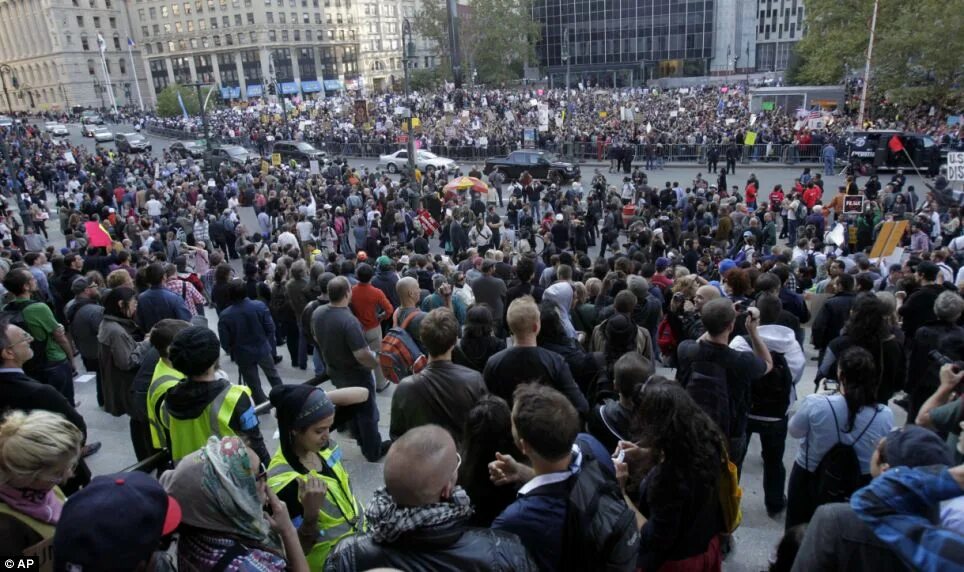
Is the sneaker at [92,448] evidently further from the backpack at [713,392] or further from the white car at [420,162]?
the white car at [420,162]

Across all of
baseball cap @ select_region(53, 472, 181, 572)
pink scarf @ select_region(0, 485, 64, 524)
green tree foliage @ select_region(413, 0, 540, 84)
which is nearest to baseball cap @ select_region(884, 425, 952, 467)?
baseball cap @ select_region(53, 472, 181, 572)

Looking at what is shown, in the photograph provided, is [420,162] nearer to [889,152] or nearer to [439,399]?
[889,152]

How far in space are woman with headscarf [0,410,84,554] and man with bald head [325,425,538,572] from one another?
1.31 metres

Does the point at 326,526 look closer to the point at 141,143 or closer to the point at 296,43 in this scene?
the point at 141,143

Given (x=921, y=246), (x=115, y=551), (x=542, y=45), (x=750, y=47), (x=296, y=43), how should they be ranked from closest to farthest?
(x=115, y=551) → (x=921, y=246) → (x=750, y=47) → (x=542, y=45) → (x=296, y=43)

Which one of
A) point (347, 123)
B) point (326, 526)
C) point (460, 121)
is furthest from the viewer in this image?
point (347, 123)

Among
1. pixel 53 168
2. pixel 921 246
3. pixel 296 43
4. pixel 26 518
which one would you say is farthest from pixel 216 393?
pixel 296 43

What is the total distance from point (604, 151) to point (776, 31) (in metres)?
67.4

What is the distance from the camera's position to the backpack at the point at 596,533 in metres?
2.53

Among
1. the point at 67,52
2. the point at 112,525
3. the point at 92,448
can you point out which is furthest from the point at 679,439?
the point at 67,52

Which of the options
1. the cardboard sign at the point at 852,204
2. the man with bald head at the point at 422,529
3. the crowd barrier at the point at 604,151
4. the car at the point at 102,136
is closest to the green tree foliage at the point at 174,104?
the car at the point at 102,136

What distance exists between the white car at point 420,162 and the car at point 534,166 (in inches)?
98.1

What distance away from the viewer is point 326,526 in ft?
9.49

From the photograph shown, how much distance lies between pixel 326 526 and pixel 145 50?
125943 millimetres
